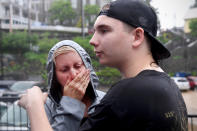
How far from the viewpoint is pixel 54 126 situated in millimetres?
1088

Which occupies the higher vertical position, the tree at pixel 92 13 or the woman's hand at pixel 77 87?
the tree at pixel 92 13

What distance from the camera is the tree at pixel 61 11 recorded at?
104ft

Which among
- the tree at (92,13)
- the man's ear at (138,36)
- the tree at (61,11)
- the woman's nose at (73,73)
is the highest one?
the tree at (61,11)

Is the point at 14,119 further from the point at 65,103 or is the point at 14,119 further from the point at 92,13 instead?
the point at 65,103

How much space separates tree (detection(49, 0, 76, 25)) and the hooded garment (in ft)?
97.4

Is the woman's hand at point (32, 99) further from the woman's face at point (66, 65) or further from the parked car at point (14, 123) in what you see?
the parked car at point (14, 123)

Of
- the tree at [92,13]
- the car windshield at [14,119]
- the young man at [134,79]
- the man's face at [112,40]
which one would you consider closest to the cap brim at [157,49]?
the young man at [134,79]

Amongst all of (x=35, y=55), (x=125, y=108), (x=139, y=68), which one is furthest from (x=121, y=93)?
(x=35, y=55)

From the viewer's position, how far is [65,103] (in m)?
1.10

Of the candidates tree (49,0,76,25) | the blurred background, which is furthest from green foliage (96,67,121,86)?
tree (49,0,76,25)

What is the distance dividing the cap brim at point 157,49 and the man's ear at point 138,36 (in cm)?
6

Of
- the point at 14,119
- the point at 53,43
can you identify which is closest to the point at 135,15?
the point at 14,119

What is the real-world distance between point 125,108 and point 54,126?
0.37m

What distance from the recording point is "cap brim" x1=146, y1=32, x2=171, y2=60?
105 centimetres
